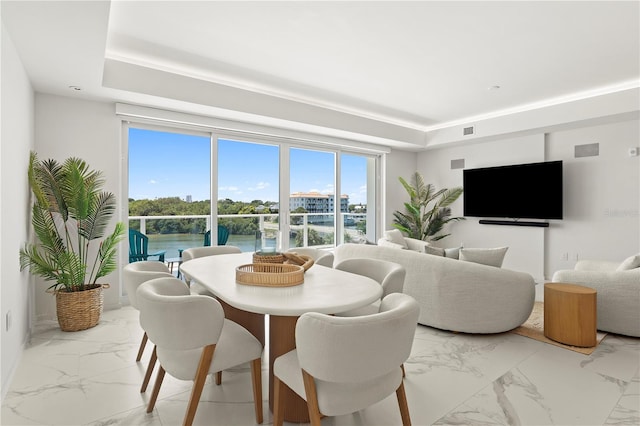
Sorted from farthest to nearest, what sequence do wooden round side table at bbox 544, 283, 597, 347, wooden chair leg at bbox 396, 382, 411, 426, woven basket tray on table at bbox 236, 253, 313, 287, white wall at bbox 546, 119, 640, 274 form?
white wall at bbox 546, 119, 640, 274 → wooden round side table at bbox 544, 283, 597, 347 → woven basket tray on table at bbox 236, 253, 313, 287 → wooden chair leg at bbox 396, 382, 411, 426

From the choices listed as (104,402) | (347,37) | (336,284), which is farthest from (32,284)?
(347,37)

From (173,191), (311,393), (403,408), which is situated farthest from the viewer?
(173,191)

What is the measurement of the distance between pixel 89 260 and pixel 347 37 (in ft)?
11.6

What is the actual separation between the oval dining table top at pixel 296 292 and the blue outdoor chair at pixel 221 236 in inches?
93.8

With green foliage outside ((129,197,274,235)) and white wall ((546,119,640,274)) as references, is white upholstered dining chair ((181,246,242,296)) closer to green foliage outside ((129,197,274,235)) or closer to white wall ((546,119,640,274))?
green foliage outside ((129,197,274,235))

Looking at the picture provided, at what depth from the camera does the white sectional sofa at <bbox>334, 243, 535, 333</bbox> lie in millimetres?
3096

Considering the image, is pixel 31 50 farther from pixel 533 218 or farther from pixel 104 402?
pixel 533 218

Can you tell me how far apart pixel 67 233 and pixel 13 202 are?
0.77m

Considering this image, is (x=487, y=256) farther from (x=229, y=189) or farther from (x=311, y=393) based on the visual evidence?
(x=229, y=189)

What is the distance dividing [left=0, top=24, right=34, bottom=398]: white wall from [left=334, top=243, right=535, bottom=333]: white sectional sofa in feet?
10.5

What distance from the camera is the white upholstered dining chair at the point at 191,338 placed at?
158cm

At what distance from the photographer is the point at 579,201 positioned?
17.2 ft

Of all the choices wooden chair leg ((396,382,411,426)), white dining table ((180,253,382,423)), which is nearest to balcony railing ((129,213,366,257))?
white dining table ((180,253,382,423))

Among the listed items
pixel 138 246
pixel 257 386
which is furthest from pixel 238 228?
pixel 257 386
